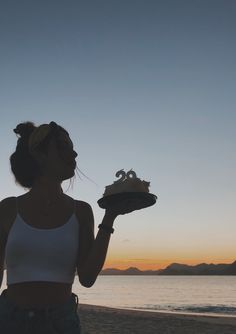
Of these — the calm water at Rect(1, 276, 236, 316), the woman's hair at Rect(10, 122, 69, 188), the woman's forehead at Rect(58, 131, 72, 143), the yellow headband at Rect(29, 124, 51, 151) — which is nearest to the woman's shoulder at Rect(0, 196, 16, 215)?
the woman's hair at Rect(10, 122, 69, 188)

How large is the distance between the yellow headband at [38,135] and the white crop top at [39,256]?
1.36 ft

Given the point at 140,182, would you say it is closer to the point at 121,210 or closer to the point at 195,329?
the point at 121,210

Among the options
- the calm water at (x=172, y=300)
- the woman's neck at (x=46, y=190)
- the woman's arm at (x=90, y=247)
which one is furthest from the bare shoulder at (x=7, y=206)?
the calm water at (x=172, y=300)

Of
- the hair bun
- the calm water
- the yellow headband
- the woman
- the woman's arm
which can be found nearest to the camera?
the woman

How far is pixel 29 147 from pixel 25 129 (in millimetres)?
165

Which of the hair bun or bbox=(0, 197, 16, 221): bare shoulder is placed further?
the hair bun

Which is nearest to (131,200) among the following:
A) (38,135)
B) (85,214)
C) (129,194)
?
(129,194)

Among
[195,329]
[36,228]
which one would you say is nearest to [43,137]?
[36,228]

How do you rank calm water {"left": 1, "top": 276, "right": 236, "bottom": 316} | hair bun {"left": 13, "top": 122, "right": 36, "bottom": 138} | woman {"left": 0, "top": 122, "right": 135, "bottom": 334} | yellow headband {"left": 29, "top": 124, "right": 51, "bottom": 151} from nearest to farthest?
woman {"left": 0, "top": 122, "right": 135, "bottom": 334} → yellow headband {"left": 29, "top": 124, "right": 51, "bottom": 151} → hair bun {"left": 13, "top": 122, "right": 36, "bottom": 138} → calm water {"left": 1, "top": 276, "right": 236, "bottom": 316}

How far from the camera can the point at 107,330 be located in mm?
17984

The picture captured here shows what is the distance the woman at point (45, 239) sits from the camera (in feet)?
6.99

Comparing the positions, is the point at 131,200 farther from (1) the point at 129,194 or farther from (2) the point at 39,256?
(2) the point at 39,256

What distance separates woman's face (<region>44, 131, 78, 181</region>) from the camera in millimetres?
2393

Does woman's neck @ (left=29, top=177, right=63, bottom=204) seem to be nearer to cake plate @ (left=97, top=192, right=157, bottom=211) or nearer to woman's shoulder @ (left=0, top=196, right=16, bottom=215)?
woman's shoulder @ (left=0, top=196, right=16, bottom=215)
